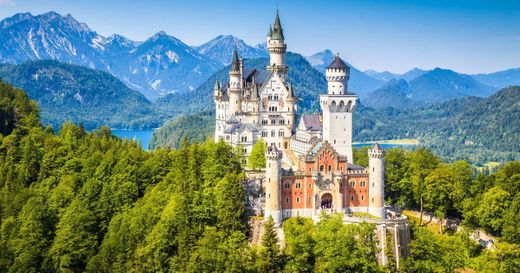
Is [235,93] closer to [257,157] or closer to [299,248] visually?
[257,157]

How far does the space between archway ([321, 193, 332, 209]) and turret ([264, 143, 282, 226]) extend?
6.13m

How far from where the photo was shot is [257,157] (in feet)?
304

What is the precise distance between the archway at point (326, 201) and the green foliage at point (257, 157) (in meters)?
17.9

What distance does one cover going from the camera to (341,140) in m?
86.9

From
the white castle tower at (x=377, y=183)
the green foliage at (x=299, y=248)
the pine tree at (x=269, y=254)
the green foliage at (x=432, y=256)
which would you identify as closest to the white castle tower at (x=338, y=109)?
the white castle tower at (x=377, y=183)

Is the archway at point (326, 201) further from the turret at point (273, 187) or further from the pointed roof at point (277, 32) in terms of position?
the pointed roof at point (277, 32)

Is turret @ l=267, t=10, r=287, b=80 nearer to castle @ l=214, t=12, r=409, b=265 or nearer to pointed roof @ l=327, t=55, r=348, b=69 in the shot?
castle @ l=214, t=12, r=409, b=265

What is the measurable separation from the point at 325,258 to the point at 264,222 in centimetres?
977

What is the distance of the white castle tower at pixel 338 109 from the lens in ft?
284

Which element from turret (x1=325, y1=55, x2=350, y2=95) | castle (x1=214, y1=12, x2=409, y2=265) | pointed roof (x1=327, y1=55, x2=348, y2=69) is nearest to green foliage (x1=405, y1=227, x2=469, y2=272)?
castle (x1=214, y1=12, x2=409, y2=265)

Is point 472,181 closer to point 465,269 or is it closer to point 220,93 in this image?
point 465,269

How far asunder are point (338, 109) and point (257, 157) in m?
14.4

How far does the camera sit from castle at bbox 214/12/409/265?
A: 2876 inches

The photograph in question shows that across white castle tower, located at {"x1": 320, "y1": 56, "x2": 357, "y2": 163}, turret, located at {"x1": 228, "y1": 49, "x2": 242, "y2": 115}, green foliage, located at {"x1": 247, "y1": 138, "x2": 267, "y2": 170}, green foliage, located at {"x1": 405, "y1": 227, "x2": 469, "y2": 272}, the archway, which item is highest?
turret, located at {"x1": 228, "y1": 49, "x2": 242, "y2": 115}
